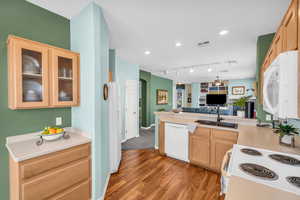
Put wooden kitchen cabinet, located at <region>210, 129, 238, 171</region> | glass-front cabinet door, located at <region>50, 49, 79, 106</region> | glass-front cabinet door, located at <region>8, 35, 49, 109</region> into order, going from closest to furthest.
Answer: glass-front cabinet door, located at <region>8, 35, 49, 109</region> → glass-front cabinet door, located at <region>50, 49, 79, 106</region> → wooden kitchen cabinet, located at <region>210, 129, 238, 171</region>

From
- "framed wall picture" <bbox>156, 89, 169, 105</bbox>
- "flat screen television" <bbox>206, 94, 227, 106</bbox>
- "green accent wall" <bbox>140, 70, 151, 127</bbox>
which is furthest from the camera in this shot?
"framed wall picture" <bbox>156, 89, 169, 105</bbox>

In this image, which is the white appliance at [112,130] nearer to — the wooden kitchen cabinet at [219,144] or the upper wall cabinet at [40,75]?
the upper wall cabinet at [40,75]

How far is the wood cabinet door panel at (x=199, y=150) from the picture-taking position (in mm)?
2486

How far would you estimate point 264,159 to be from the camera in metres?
1.12

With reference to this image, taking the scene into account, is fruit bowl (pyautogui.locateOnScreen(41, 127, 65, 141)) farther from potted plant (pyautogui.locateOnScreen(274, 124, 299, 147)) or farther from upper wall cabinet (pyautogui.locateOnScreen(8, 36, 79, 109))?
potted plant (pyautogui.locateOnScreen(274, 124, 299, 147))

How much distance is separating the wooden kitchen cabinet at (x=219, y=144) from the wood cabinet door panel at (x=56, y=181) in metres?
2.25

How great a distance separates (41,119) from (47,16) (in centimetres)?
145

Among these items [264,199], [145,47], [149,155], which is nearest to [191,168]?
[149,155]

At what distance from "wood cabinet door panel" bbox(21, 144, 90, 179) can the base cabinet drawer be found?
34 centimetres

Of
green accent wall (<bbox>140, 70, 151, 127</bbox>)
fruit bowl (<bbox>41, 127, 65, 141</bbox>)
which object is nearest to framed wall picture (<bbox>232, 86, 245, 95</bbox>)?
green accent wall (<bbox>140, 70, 151, 127</bbox>)

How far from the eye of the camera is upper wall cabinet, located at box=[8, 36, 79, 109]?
4.13ft

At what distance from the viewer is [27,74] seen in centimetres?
135

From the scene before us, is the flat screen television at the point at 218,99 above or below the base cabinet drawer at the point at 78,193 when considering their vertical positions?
above

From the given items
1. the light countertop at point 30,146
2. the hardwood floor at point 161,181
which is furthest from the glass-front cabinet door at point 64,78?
the hardwood floor at point 161,181
